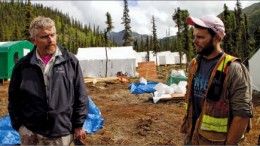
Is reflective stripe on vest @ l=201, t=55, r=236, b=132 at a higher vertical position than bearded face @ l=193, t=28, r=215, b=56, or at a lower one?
lower

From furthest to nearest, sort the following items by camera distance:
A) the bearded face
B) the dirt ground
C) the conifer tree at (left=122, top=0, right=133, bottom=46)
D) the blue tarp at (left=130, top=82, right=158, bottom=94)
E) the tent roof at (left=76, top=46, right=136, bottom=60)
Answer: the conifer tree at (left=122, top=0, right=133, bottom=46), the tent roof at (left=76, top=46, right=136, bottom=60), the blue tarp at (left=130, top=82, right=158, bottom=94), the dirt ground, the bearded face

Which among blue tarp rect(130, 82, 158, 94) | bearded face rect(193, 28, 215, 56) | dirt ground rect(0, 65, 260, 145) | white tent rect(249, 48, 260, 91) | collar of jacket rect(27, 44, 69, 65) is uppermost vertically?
bearded face rect(193, 28, 215, 56)

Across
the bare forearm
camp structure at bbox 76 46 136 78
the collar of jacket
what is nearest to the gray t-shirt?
the bare forearm

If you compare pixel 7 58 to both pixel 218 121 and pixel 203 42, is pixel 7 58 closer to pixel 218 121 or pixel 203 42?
pixel 203 42

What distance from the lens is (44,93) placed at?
2.90 metres

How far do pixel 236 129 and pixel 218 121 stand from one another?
0.16 metres

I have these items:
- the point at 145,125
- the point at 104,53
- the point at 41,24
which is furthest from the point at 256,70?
the point at 104,53

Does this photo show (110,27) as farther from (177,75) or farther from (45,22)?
(45,22)

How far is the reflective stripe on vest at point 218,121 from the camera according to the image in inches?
96.5

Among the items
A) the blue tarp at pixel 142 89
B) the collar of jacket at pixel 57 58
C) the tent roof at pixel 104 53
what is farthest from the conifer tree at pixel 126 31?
the collar of jacket at pixel 57 58

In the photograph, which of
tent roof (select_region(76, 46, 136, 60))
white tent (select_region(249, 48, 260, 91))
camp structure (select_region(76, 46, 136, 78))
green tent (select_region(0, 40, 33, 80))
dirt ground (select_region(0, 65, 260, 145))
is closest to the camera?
dirt ground (select_region(0, 65, 260, 145))

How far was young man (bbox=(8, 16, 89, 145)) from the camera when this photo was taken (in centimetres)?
290

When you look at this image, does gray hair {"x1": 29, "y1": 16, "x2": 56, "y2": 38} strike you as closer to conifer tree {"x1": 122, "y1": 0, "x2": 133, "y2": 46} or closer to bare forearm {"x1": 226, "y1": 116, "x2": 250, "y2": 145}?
bare forearm {"x1": 226, "y1": 116, "x2": 250, "y2": 145}

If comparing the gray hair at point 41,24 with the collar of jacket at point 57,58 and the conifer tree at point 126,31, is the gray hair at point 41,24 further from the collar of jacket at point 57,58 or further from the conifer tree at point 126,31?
the conifer tree at point 126,31
